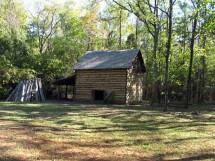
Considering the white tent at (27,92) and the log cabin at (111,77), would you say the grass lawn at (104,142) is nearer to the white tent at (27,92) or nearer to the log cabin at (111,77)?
the log cabin at (111,77)

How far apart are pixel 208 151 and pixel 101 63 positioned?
892 inches

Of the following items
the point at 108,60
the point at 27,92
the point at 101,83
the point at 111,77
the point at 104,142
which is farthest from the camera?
the point at 108,60

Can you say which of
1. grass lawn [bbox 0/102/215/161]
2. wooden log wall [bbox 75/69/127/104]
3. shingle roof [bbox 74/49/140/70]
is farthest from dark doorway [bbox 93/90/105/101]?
grass lawn [bbox 0/102/215/161]

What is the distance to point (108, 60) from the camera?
31.5m

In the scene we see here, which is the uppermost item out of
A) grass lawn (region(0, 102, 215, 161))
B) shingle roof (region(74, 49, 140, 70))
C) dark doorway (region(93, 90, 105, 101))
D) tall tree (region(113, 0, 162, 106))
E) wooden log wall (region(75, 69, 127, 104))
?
tall tree (region(113, 0, 162, 106))

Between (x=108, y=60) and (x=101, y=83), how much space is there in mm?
2661

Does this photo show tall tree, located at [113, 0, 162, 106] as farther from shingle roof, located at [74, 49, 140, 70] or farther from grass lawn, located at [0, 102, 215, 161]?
grass lawn, located at [0, 102, 215, 161]

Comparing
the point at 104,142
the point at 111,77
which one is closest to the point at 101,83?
the point at 111,77

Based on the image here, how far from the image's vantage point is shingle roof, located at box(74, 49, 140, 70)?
29656 millimetres

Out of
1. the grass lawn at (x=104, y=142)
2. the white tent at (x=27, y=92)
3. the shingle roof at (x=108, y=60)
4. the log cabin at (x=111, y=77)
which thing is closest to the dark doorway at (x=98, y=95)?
the log cabin at (x=111, y=77)

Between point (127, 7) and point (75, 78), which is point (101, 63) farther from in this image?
point (127, 7)

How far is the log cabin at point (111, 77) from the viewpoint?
29.5 meters

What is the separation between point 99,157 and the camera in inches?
324

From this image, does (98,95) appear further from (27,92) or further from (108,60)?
(27,92)
